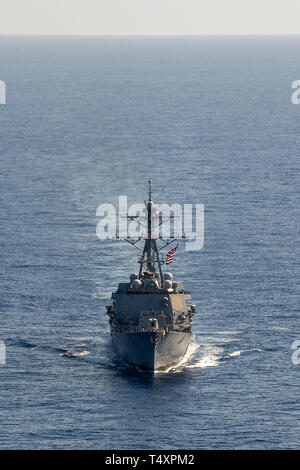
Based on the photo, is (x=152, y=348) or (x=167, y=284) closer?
(x=152, y=348)

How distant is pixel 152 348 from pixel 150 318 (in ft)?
19.8

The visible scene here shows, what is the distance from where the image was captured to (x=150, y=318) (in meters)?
160

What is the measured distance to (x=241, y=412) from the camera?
139625 millimetres

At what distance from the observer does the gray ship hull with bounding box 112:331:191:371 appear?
155m

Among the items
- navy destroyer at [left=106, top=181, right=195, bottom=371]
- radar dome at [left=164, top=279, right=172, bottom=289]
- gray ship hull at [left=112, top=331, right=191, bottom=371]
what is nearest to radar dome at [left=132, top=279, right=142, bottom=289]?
navy destroyer at [left=106, top=181, right=195, bottom=371]

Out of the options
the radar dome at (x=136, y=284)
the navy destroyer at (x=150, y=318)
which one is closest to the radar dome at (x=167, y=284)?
the navy destroyer at (x=150, y=318)

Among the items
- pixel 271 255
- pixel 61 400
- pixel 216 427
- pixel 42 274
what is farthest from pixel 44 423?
pixel 271 255

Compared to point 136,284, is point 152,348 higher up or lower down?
lower down

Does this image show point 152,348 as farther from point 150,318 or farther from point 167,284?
point 167,284

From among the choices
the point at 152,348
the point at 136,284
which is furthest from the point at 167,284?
the point at 152,348

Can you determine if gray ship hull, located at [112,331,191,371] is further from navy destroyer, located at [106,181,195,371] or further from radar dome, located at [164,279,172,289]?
radar dome, located at [164,279,172,289]

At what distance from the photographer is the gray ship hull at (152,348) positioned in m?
155

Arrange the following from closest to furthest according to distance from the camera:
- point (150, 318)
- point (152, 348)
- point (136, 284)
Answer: point (152, 348), point (150, 318), point (136, 284)
